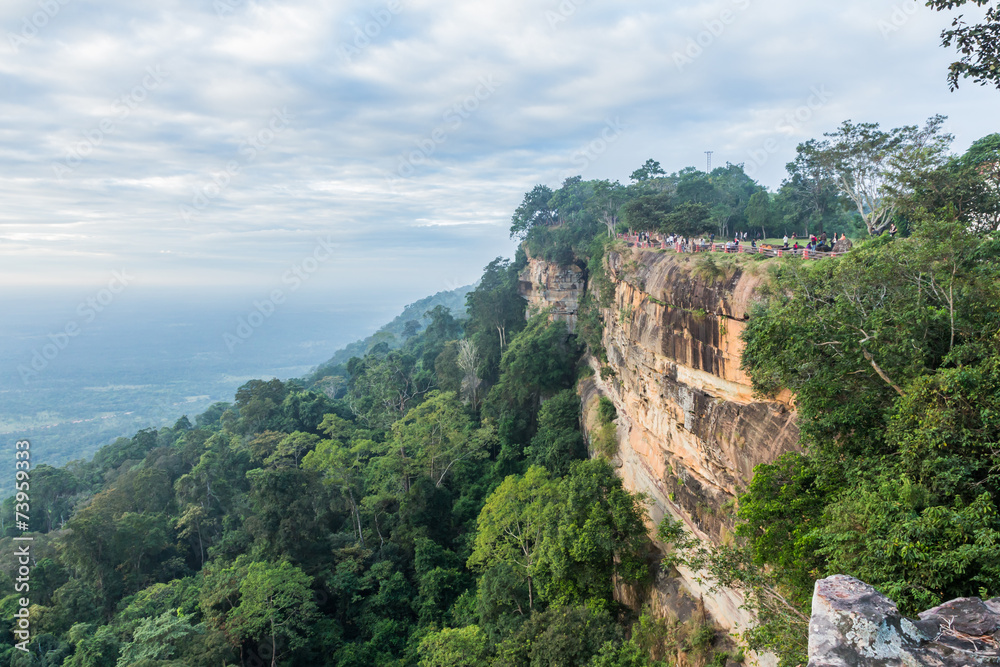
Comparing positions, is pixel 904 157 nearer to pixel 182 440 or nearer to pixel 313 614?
pixel 313 614

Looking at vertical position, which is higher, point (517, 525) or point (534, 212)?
point (534, 212)

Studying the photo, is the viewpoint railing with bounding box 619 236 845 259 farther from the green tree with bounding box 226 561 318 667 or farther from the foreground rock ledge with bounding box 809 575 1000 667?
the green tree with bounding box 226 561 318 667

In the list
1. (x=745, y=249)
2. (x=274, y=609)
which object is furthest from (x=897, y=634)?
(x=274, y=609)

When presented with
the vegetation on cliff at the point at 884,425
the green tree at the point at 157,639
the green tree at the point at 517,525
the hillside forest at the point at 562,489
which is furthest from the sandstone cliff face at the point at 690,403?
the green tree at the point at 157,639

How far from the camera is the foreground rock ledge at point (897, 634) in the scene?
4949mm

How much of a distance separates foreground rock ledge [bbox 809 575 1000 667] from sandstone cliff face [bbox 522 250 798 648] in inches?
251

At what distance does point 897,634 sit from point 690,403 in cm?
1137

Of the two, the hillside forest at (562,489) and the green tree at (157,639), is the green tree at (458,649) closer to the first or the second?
the hillside forest at (562,489)

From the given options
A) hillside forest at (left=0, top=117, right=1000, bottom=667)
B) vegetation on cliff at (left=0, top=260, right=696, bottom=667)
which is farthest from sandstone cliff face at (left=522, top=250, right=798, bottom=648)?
vegetation on cliff at (left=0, top=260, right=696, bottom=667)

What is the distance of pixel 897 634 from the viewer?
509 cm

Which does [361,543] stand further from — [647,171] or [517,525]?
[647,171]

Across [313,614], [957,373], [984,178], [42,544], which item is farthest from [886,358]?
[42,544]

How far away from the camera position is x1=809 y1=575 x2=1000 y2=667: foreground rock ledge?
4949 millimetres

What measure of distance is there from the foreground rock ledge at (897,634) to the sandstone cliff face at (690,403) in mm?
6376
